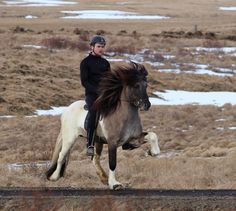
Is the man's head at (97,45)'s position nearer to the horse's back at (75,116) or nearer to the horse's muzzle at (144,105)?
the horse's back at (75,116)

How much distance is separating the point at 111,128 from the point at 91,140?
1.47 ft

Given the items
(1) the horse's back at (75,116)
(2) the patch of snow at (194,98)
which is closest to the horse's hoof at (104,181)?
(1) the horse's back at (75,116)

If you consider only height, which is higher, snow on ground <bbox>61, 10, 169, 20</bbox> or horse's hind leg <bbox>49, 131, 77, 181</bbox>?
horse's hind leg <bbox>49, 131, 77, 181</bbox>

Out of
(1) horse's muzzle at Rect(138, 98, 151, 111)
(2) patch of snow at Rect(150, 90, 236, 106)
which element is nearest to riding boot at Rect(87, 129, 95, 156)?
(1) horse's muzzle at Rect(138, 98, 151, 111)

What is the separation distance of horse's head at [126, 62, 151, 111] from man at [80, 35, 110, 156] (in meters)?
0.51

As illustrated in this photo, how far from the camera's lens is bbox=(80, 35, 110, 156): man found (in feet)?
31.0

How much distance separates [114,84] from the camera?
9.38 meters

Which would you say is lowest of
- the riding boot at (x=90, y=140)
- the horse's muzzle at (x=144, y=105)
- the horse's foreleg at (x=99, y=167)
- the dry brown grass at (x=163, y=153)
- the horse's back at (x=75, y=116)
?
the dry brown grass at (x=163, y=153)

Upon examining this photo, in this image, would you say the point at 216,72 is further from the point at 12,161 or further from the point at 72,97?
the point at 12,161

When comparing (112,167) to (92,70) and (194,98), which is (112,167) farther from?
(194,98)

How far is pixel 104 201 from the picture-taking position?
7.84 meters

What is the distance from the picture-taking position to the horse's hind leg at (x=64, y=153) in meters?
10.0

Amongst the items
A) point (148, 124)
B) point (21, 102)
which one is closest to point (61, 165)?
point (148, 124)

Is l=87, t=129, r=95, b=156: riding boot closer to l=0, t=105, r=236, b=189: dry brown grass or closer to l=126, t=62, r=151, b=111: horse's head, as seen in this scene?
l=126, t=62, r=151, b=111: horse's head
